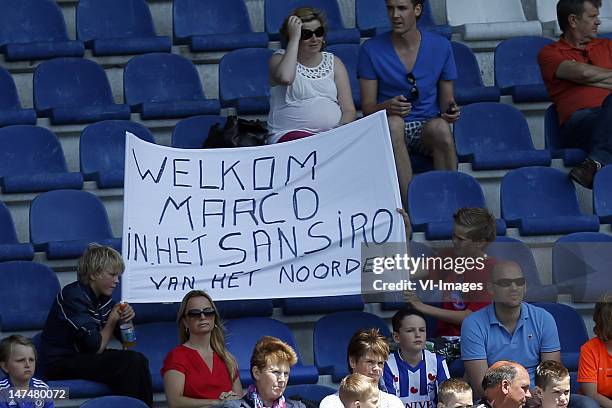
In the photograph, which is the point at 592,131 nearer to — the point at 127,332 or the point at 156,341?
the point at 156,341

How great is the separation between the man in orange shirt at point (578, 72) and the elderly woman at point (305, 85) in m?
1.21

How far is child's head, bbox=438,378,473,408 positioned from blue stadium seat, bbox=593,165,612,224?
2.05 metres

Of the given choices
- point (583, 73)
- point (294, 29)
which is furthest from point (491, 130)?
point (294, 29)

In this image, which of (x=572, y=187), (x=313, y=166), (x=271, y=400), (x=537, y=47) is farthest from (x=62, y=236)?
(x=537, y=47)

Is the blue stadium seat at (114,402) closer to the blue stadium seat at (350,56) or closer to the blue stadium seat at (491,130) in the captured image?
the blue stadium seat at (491,130)

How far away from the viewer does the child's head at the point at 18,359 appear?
6.74 m

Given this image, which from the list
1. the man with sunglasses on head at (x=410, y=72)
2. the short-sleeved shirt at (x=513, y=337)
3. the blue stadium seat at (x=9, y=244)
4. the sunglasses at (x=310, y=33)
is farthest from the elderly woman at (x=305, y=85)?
the short-sleeved shirt at (x=513, y=337)

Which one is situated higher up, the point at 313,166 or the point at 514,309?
the point at 313,166

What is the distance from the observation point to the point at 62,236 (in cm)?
815

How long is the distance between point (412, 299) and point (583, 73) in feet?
6.84

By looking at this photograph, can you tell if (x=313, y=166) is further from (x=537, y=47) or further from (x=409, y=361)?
(x=537, y=47)

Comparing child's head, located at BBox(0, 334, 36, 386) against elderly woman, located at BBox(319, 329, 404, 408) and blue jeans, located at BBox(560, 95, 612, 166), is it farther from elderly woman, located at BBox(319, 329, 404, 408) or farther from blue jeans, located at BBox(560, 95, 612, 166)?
blue jeans, located at BBox(560, 95, 612, 166)

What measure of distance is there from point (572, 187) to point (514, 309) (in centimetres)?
153

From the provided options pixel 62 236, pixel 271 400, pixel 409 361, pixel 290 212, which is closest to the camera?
pixel 271 400
